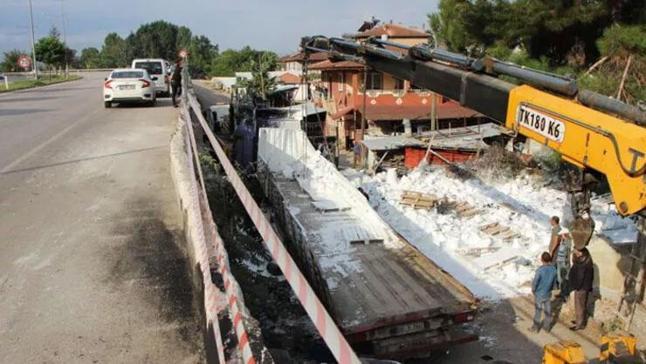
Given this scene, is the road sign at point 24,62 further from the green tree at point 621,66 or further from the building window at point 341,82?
the green tree at point 621,66

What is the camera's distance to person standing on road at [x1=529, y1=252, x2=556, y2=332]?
10.1 meters

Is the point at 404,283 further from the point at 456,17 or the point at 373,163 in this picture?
the point at 373,163

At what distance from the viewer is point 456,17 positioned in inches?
635

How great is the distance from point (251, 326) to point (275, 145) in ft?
56.3

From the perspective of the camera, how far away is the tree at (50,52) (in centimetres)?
6091

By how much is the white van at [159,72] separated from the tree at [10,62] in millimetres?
59621

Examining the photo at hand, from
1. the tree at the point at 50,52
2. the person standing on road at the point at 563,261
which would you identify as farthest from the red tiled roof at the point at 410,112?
the tree at the point at 50,52

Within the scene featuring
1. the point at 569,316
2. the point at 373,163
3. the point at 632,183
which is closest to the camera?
the point at 632,183

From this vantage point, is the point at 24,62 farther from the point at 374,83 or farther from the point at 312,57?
the point at 374,83

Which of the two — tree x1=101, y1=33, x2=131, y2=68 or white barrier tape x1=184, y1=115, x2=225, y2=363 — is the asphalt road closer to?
white barrier tape x1=184, y1=115, x2=225, y2=363

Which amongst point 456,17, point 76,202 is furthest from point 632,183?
point 456,17

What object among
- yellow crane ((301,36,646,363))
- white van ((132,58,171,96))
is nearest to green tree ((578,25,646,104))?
yellow crane ((301,36,646,363))

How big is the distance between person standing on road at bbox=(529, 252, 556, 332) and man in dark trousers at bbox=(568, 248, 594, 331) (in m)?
0.35

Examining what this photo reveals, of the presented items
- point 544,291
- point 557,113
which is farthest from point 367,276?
point 557,113
